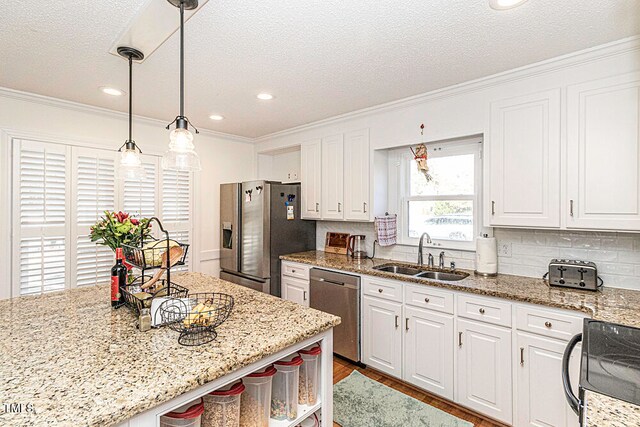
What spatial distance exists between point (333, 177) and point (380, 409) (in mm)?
2175

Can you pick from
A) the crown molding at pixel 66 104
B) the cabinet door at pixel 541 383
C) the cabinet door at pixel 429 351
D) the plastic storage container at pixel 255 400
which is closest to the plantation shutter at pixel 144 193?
the crown molding at pixel 66 104

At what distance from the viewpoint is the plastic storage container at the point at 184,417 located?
1.02 metres

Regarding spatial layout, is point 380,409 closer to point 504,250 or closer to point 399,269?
point 399,269

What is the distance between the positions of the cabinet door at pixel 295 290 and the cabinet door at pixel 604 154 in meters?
2.27

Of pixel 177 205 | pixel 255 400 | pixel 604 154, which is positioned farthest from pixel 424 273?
pixel 177 205

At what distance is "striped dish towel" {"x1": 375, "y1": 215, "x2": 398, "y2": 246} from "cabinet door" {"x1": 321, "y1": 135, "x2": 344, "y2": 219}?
45 cm

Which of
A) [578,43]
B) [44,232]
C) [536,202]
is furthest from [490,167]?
[44,232]

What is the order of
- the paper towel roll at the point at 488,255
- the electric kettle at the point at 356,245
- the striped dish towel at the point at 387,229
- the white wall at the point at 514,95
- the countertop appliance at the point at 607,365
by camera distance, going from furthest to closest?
1. the electric kettle at the point at 356,245
2. the striped dish towel at the point at 387,229
3. the paper towel roll at the point at 488,255
4. the white wall at the point at 514,95
5. the countertop appliance at the point at 607,365

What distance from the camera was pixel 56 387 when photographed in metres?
0.93

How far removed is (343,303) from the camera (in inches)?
117

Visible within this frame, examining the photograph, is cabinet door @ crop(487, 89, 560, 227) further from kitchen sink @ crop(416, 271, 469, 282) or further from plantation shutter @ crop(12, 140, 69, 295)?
plantation shutter @ crop(12, 140, 69, 295)

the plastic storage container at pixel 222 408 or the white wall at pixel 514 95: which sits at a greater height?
the white wall at pixel 514 95

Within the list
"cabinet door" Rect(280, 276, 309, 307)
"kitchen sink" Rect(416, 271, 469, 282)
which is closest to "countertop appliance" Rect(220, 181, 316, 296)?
"cabinet door" Rect(280, 276, 309, 307)

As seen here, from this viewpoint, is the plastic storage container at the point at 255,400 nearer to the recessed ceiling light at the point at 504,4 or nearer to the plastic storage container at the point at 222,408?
the plastic storage container at the point at 222,408
